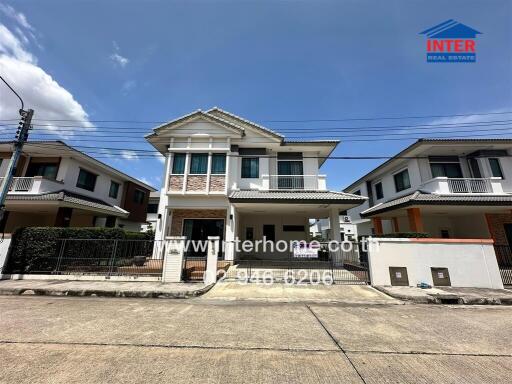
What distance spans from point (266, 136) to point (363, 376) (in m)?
13.6

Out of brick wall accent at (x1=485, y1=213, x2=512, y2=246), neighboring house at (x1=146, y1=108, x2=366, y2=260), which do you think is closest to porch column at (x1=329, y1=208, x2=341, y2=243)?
neighboring house at (x1=146, y1=108, x2=366, y2=260)

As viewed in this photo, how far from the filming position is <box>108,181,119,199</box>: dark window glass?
66.7ft

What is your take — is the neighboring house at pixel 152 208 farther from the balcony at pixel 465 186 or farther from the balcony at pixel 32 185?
the balcony at pixel 465 186

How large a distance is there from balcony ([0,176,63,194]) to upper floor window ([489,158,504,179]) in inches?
1192

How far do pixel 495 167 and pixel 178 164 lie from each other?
845 inches

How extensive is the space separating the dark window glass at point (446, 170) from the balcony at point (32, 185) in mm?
26887

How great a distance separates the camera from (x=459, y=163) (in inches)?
605

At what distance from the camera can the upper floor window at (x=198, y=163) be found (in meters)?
13.8

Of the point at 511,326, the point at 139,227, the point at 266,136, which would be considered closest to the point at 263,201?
the point at 266,136

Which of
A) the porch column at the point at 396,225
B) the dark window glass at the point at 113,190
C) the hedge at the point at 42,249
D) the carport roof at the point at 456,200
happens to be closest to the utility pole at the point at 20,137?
the hedge at the point at 42,249

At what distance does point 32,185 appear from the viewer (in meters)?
14.4

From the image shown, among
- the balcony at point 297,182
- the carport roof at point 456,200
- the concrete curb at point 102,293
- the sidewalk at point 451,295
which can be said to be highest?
the balcony at point 297,182

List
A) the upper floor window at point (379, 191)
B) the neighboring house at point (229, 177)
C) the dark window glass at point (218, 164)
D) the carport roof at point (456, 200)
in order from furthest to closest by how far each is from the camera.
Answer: the upper floor window at point (379, 191)
the dark window glass at point (218, 164)
the neighboring house at point (229, 177)
the carport roof at point (456, 200)

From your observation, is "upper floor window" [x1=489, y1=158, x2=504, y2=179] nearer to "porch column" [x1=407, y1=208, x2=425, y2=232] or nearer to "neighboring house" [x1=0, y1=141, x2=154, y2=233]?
"porch column" [x1=407, y1=208, x2=425, y2=232]
